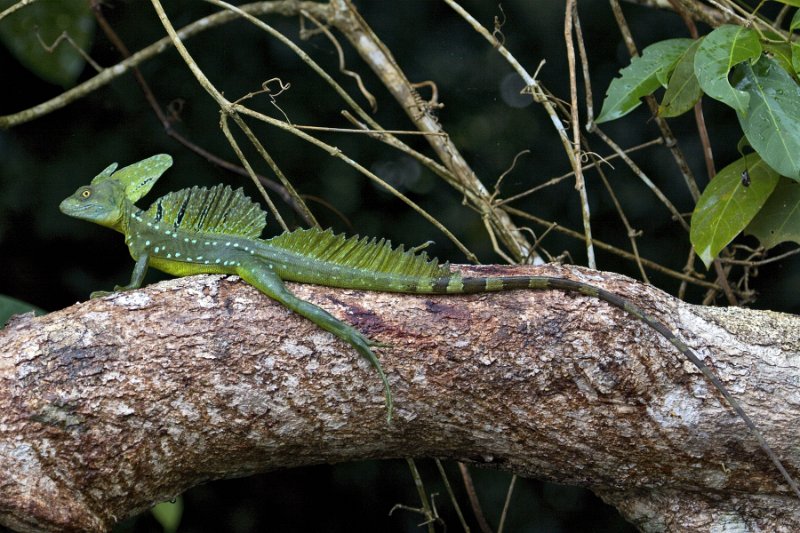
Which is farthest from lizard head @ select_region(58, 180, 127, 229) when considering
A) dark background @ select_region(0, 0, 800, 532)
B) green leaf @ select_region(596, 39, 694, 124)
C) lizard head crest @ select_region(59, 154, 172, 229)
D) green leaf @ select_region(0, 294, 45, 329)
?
green leaf @ select_region(596, 39, 694, 124)

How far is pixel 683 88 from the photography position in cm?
A: 275

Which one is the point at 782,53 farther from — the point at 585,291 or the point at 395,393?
the point at 395,393

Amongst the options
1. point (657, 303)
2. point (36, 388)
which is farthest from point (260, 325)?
point (657, 303)

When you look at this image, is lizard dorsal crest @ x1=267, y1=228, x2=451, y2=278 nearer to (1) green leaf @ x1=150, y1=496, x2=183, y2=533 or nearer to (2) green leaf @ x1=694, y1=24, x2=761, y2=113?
(2) green leaf @ x1=694, y1=24, x2=761, y2=113

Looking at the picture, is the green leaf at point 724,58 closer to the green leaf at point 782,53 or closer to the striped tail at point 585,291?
the green leaf at point 782,53

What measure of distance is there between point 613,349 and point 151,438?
1.27 metres

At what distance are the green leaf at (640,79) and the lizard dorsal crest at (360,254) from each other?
29.7 inches

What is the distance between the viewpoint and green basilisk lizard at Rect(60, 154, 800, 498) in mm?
2389

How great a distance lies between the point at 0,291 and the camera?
3691mm

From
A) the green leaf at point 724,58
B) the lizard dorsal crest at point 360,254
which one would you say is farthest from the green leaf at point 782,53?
the lizard dorsal crest at point 360,254

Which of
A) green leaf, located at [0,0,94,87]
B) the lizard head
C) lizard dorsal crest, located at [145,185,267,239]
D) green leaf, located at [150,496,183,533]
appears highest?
green leaf, located at [0,0,94,87]

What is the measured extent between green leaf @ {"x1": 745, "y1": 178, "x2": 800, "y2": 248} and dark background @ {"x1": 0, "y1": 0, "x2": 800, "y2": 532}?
0.97 m

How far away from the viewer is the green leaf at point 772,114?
252 cm

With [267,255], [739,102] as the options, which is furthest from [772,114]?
[267,255]
